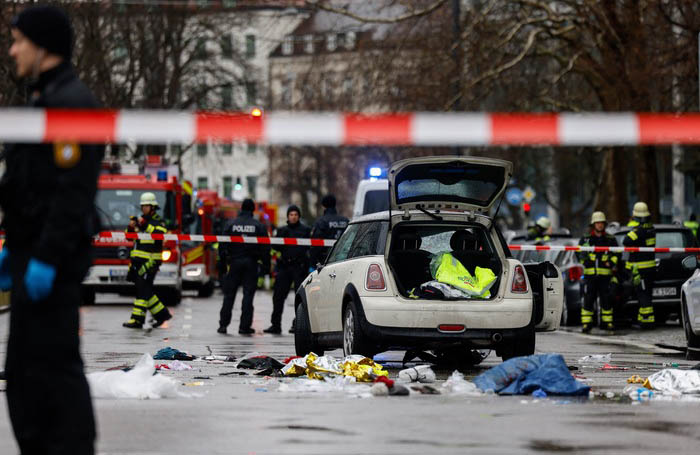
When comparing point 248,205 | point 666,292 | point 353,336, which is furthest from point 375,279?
point 666,292

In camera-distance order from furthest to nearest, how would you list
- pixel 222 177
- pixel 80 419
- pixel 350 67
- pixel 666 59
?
pixel 222 177
pixel 350 67
pixel 666 59
pixel 80 419

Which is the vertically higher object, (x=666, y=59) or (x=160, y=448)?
(x=666, y=59)

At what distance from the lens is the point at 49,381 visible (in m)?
5.86

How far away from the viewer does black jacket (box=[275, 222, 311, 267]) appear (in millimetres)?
20859

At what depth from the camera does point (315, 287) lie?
1473 centimetres

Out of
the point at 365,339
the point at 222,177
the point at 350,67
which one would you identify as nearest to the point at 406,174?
the point at 365,339

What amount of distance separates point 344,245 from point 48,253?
350 inches

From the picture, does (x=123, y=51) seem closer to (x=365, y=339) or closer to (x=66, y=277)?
(x=365, y=339)

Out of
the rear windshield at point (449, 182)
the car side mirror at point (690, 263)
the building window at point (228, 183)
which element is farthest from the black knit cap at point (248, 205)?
the building window at point (228, 183)

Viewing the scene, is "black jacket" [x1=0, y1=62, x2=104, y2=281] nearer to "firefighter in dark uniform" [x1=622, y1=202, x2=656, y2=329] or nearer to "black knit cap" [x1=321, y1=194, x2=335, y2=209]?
"black knit cap" [x1=321, y1=194, x2=335, y2=209]

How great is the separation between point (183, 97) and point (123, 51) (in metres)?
2.66

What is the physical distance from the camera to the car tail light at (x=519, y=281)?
13336 millimetres

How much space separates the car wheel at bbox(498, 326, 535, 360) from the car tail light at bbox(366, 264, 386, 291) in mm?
1212

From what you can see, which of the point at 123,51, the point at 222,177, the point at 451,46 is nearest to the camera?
the point at 451,46
